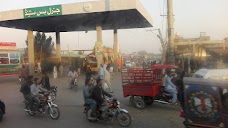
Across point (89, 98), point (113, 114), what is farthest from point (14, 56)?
point (113, 114)

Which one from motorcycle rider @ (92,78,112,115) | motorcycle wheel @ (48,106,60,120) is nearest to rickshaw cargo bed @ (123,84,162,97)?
motorcycle rider @ (92,78,112,115)

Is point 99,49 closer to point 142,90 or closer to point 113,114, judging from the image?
point 142,90

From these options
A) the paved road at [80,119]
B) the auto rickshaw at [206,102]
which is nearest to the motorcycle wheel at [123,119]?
the paved road at [80,119]

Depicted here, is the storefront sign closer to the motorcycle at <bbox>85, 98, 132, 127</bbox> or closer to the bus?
the bus

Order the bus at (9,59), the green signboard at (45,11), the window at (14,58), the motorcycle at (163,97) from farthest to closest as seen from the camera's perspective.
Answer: the window at (14,58)
the bus at (9,59)
the green signboard at (45,11)
the motorcycle at (163,97)

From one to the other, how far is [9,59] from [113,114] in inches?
696

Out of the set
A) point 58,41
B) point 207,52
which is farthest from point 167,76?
point 58,41

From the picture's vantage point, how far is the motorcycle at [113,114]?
24.8 feet

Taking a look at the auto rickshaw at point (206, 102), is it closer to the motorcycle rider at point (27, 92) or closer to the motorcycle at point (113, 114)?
the motorcycle at point (113, 114)

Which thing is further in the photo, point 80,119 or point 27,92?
point 27,92

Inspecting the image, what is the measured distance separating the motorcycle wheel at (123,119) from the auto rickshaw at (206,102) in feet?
7.63

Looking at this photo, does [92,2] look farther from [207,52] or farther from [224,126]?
[224,126]

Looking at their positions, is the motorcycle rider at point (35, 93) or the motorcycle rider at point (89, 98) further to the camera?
the motorcycle rider at point (35, 93)

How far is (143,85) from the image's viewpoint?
10.1 metres
